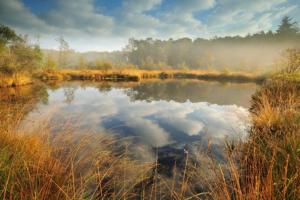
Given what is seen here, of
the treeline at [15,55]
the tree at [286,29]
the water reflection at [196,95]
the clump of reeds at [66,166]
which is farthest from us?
the tree at [286,29]

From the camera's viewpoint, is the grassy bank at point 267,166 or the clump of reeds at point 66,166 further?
the clump of reeds at point 66,166

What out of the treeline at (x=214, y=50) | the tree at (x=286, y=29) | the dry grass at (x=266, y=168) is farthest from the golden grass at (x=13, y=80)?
the tree at (x=286, y=29)

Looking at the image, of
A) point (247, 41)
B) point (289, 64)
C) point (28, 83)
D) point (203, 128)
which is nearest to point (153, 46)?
point (247, 41)

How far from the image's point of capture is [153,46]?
62156 mm

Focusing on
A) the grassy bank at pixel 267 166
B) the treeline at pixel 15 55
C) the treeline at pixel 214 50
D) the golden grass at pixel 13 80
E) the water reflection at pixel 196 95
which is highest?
the treeline at pixel 214 50

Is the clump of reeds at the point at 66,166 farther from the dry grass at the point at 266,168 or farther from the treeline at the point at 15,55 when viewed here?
the treeline at the point at 15,55

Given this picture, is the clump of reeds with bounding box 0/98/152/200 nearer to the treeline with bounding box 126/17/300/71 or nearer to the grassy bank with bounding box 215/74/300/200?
the grassy bank with bounding box 215/74/300/200

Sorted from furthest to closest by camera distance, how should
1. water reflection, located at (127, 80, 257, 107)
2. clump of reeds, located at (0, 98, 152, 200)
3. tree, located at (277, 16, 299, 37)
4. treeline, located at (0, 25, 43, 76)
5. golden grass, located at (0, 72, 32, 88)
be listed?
tree, located at (277, 16, 299, 37), treeline, located at (0, 25, 43, 76), golden grass, located at (0, 72, 32, 88), water reflection, located at (127, 80, 257, 107), clump of reeds, located at (0, 98, 152, 200)

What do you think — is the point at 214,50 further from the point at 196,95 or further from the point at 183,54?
the point at 196,95

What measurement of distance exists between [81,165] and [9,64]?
592 inches

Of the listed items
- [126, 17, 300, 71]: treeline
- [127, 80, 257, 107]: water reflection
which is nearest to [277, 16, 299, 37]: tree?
[126, 17, 300, 71]: treeline

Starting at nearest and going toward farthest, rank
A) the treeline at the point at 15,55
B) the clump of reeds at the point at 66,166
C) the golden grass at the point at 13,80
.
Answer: the clump of reeds at the point at 66,166, the golden grass at the point at 13,80, the treeline at the point at 15,55

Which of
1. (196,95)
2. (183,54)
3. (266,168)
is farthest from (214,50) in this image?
(266,168)

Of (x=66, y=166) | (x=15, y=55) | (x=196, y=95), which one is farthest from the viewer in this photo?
(x=15, y=55)
